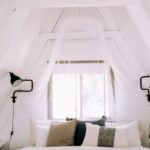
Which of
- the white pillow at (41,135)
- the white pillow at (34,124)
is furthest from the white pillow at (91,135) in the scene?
the white pillow at (34,124)

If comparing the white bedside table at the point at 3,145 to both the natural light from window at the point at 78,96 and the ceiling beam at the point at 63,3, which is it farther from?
the ceiling beam at the point at 63,3

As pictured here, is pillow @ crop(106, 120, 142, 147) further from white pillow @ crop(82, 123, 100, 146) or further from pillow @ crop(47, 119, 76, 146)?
pillow @ crop(47, 119, 76, 146)

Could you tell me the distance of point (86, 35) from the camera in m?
4.32

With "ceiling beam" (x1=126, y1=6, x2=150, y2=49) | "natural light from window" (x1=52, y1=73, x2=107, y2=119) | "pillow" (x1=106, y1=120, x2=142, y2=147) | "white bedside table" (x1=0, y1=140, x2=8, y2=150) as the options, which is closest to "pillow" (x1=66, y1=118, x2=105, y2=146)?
"pillow" (x1=106, y1=120, x2=142, y2=147)

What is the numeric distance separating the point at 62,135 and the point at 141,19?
1895 mm

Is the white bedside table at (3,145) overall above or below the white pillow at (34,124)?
below

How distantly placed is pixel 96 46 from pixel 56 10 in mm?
851

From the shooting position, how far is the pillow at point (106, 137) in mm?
3680

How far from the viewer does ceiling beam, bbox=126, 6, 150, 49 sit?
3.02 meters

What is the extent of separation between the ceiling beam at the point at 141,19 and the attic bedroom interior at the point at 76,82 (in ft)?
0.42

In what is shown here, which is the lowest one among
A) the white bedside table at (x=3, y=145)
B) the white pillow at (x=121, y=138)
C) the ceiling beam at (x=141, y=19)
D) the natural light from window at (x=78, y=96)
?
the white bedside table at (x=3, y=145)

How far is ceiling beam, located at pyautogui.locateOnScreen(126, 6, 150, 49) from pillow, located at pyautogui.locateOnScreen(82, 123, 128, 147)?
1292 mm

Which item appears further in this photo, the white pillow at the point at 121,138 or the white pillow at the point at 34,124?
the white pillow at the point at 34,124

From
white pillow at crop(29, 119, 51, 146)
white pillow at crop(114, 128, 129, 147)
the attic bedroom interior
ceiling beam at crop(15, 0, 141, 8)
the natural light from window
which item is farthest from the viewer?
the natural light from window
